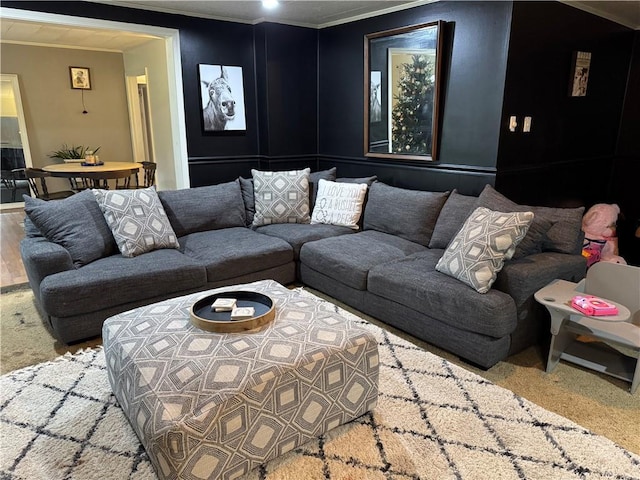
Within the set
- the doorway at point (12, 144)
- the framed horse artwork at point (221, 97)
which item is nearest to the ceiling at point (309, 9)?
the framed horse artwork at point (221, 97)

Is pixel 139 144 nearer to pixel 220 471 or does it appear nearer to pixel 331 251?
pixel 331 251

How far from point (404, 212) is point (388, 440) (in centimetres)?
203

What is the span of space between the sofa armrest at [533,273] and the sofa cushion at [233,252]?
165 cm

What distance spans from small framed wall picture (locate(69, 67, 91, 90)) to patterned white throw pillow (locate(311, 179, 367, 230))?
5.34m

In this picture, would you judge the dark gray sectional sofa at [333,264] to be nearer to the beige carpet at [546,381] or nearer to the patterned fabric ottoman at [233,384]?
the beige carpet at [546,381]

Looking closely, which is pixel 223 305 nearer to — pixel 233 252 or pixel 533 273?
pixel 233 252

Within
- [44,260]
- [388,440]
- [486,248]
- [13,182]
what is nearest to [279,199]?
[44,260]

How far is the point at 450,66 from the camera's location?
3.43 m

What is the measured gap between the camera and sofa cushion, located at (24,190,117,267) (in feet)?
9.51

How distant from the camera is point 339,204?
3.89 metres

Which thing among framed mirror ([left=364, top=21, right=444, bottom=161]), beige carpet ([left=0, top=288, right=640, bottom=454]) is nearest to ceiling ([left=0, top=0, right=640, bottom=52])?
framed mirror ([left=364, top=21, right=444, bottom=161])

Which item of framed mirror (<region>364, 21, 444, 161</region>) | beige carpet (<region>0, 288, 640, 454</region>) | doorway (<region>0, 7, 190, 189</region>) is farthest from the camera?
doorway (<region>0, 7, 190, 189</region>)

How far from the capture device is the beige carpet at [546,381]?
200cm

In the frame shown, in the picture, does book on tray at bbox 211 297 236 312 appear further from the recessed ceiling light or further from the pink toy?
the recessed ceiling light
